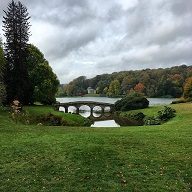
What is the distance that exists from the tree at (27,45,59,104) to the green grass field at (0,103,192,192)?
34.6 m

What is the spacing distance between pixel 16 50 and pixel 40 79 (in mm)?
10518

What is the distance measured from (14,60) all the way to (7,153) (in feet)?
107

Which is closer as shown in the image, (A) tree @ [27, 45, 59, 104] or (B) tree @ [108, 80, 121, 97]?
(A) tree @ [27, 45, 59, 104]

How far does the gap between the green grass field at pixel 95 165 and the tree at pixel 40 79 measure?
34.6 metres

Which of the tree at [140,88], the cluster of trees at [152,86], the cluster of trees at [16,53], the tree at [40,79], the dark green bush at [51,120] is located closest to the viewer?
the dark green bush at [51,120]

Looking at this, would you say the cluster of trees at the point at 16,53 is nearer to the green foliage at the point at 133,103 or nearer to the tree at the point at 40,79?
the tree at the point at 40,79

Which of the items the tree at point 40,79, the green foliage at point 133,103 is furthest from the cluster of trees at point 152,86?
the tree at point 40,79

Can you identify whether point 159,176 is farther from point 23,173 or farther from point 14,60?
point 14,60

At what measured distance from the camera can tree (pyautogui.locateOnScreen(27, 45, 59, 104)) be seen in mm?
48781

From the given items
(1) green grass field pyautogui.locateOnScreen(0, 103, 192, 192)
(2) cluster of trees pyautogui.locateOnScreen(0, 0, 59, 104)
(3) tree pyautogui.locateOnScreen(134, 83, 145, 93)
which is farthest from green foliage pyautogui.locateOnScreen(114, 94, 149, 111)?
(3) tree pyautogui.locateOnScreen(134, 83, 145, 93)

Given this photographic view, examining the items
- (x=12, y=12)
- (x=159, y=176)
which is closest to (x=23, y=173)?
(x=159, y=176)

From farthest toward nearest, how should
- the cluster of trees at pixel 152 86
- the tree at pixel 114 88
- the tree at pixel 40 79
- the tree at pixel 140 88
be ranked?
1. the tree at pixel 140 88
2. the tree at pixel 114 88
3. the cluster of trees at pixel 152 86
4. the tree at pixel 40 79

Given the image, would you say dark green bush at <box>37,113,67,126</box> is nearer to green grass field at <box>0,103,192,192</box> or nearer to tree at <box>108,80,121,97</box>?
green grass field at <box>0,103,192,192</box>

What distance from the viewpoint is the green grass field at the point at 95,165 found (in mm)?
8398
